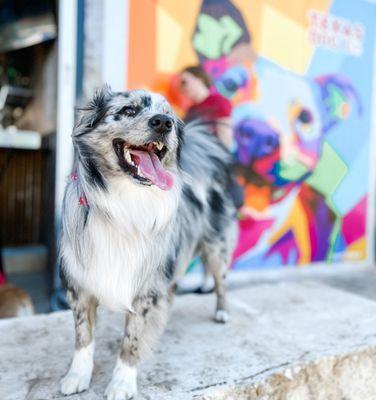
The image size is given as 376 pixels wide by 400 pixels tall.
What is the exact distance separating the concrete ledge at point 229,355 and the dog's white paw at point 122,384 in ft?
0.19

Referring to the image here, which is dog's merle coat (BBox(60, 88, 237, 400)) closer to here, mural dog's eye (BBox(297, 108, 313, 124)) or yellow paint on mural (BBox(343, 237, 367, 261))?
mural dog's eye (BBox(297, 108, 313, 124))

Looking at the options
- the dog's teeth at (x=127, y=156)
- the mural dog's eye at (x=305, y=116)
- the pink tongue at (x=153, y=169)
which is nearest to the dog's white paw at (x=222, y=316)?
the pink tongue at (x=153, y=169)

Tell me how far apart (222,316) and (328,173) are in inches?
87.5

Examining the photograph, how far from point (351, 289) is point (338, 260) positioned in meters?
0.52

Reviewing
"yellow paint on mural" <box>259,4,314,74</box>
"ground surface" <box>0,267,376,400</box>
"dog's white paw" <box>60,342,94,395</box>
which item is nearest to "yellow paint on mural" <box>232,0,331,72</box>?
"yellow paint on mural" <box>259,4,314,74</box>

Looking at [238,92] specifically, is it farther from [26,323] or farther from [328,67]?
[26,323]

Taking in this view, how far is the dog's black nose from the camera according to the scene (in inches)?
58.7

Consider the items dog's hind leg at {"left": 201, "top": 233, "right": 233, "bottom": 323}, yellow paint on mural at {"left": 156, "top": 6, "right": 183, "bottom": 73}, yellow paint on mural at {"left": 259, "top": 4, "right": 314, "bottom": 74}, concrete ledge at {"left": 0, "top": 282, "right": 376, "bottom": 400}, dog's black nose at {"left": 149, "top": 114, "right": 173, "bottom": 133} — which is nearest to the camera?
dog's black nose at {"left": 149, "top": 114, "right": 173, "bottom": 133}

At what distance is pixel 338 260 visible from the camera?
14.0ft

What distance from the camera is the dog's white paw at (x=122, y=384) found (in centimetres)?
156

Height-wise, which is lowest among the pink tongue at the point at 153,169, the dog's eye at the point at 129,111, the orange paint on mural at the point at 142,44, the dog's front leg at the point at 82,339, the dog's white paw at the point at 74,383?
the dog's white paw at the point at 74,383

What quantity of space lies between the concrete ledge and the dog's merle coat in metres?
0.20

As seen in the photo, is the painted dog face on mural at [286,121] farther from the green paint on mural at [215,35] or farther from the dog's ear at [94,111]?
the dog's ear at [94,111]

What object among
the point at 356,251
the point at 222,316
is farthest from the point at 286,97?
the point at 222,316
